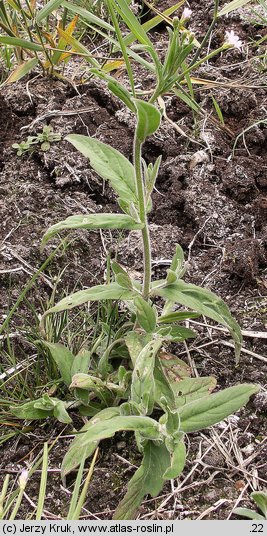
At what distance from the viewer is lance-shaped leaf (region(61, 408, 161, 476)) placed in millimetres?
1265

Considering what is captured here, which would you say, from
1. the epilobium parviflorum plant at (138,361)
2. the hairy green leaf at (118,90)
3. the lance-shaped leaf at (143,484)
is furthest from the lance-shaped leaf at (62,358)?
the hairy green leaf at (118,90)

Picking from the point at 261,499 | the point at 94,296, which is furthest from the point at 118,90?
the point at 261,499

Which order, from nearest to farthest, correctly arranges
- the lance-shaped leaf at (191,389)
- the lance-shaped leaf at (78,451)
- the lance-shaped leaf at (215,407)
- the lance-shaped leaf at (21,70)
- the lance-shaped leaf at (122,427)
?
the lance-shaped leaf at (122,427) → the lance-shaped leaf at (215,407) → the lance-shaped leaf at (78,451) → the lance-shaped leaf at (191,389) → the lance-shaped leaf at (21,70)

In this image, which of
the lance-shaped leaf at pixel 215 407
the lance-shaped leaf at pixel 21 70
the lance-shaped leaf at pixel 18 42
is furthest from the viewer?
the lance-shaped leaf at pixel 21 70

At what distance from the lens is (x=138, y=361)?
4.74 feet

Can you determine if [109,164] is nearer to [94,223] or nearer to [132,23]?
[94,223]

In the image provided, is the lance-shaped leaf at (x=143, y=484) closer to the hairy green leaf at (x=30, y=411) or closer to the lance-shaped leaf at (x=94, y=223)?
the hairy green leaf at (x=30, y=411)

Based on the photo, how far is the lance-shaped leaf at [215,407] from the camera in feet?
4.51

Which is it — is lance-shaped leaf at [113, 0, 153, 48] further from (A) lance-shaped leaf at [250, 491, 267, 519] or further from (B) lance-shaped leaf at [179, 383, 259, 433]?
(A) lance-shaped leaf at [250, 491, 267, 519]

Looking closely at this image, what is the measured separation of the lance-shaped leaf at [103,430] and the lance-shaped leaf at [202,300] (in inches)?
11.9

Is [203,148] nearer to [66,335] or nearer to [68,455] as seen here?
[66,335]

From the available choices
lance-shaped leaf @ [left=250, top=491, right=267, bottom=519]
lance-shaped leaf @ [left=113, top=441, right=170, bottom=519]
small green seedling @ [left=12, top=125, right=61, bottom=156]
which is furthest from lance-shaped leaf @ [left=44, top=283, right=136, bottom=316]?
small green seedling @ [left=12, top=125, right=61, bottom=156]

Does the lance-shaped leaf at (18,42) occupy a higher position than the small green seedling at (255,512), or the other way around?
the lance-shaped leaf at (18,42)

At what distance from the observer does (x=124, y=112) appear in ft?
7.77
